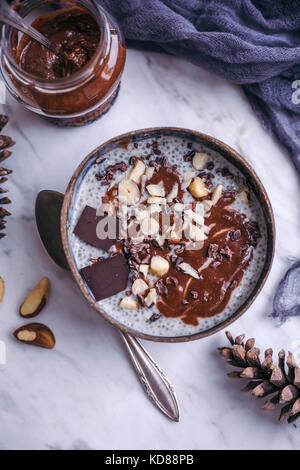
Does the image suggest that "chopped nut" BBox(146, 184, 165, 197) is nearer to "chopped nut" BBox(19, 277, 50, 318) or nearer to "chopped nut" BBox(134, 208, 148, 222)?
"chopped nut" BBox(134, 208, 148, 222)

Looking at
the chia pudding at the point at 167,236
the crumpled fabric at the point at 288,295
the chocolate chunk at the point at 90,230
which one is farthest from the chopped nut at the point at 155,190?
the crumpled fabric at the point at 288,295

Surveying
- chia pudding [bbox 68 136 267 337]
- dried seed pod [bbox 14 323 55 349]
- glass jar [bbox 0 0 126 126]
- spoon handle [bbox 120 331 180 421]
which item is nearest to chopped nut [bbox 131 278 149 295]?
chia pudding [bbox 68 136 267 337]

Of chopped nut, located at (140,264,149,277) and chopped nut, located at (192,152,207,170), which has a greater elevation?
chopped nut, located at (192,152,207,170)

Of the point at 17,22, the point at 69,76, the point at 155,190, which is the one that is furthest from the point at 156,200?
the point at 17,22

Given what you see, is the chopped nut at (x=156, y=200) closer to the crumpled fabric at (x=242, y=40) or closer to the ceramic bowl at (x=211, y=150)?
the ceramic bowl at (x=211, y=150)

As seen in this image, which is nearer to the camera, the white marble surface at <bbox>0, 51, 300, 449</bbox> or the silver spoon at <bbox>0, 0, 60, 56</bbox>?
the silver spoon at <bbox>0, 0, 60, 56</bbox>

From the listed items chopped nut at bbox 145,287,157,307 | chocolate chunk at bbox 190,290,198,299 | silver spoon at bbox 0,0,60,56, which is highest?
silver spoon at bbox 0,0,60,56

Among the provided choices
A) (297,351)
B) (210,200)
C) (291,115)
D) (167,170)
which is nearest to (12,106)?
(167,170)

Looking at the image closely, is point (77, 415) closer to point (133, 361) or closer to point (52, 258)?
point (133, 361)
